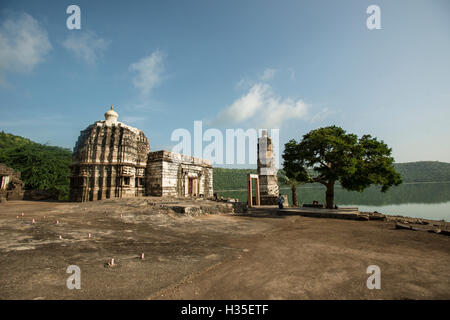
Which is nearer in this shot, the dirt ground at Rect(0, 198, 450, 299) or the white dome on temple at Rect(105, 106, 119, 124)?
the dirt ground at Rect(0, 198, 450, 299)

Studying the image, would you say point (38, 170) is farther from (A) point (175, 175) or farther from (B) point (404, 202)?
(B) point (404, 202)

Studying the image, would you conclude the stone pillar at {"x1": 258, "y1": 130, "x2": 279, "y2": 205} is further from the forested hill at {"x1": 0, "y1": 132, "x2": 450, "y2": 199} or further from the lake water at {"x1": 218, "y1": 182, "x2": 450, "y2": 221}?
the lake water at {"x1": 218, "y1": 182, "x2": 450, "y2": 221}

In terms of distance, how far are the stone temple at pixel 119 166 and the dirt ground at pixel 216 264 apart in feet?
35.1

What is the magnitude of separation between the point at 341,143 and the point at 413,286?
10.8m

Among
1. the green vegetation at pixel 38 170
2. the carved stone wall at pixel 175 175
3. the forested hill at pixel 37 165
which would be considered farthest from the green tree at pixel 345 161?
the green vegetation at pixel 38 170

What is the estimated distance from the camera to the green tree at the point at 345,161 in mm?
12367

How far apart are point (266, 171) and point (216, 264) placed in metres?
16.4

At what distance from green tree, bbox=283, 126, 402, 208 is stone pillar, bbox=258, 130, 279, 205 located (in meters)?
5.11

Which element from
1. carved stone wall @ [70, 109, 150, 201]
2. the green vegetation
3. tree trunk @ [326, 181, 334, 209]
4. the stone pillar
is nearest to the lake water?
tree trunk @ [326, 181, 334, 209]

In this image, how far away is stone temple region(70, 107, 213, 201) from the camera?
1702cm

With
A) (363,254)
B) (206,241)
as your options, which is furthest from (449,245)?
(206,241)
